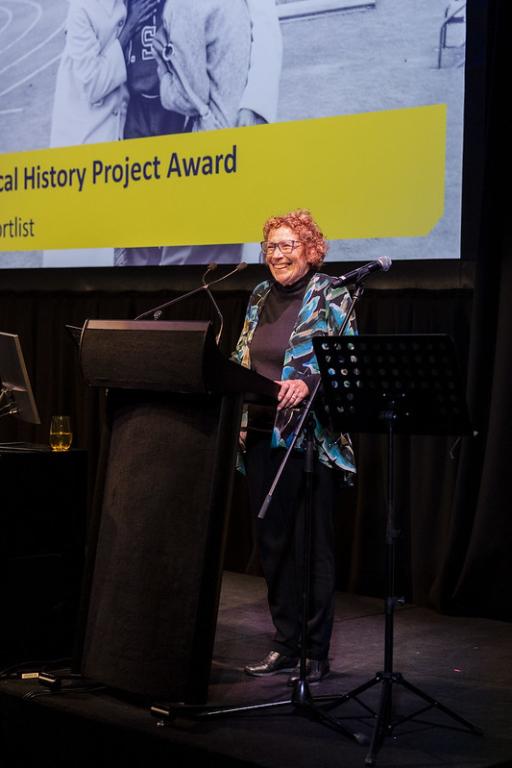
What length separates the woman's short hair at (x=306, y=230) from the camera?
3917 millimetres

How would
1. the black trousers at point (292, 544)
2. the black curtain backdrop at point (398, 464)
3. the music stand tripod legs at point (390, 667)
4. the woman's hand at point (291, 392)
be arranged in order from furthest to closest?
the black curtain backdrop at point (398, 464)
the black trousers at point (292, 544)
the woman's hand at point (291, 392)
the music stand tripod legs at point (390, 667)

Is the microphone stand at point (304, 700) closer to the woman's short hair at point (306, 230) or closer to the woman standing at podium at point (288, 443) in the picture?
the woman standing at podium at point (288, 443)

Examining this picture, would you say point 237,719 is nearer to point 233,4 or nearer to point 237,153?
point 237,153

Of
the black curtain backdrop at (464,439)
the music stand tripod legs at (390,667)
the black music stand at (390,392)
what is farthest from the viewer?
the black curtain backdrop at (464,439)

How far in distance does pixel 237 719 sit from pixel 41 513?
3.76 feet

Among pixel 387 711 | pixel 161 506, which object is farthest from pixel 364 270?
pixel 387 711

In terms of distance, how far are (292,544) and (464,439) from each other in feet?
4.48

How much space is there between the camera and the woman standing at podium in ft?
12.8

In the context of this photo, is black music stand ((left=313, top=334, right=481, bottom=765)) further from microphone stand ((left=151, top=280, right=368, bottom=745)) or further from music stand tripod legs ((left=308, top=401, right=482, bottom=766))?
microphone stand ((left=151, top=280, right=368, bottom=745))

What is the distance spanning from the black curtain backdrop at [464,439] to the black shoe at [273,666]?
1.37 meters

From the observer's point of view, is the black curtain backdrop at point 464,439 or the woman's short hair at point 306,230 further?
the black curtain backdrop at point 464,439

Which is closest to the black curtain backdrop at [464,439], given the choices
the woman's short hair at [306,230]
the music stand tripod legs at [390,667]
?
the woman's short hair at [306,230]

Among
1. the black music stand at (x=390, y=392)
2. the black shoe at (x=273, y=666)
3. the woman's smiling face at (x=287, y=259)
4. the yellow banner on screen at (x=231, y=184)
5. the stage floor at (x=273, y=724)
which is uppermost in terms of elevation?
the yellow banner on screen at (x=231, y=184)

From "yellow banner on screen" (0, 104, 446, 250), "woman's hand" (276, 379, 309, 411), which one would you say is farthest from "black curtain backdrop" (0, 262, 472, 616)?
"woman's hand" (276, 379, 309, 411)
